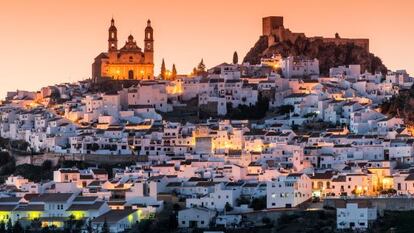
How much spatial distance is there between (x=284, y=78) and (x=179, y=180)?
1923 cm

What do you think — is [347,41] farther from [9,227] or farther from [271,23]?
[9,227]

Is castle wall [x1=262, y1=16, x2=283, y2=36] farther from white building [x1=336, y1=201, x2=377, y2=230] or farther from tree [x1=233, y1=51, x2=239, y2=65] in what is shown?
white building [x1=336, y1=201, x2=377, y2=230]

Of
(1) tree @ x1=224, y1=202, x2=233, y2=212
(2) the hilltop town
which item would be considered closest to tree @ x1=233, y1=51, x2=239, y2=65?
(2) the hilltop town

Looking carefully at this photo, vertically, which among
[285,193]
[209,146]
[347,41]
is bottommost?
[285,193]

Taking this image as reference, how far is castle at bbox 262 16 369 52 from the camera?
283 feet

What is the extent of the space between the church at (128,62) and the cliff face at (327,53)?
7408mm

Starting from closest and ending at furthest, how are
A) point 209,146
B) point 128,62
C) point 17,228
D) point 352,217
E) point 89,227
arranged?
point 352,217, point 89,227, point 17,228, point 209,146, point 128,62

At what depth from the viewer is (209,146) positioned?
64.1m

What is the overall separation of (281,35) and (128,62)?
10975 millimetres

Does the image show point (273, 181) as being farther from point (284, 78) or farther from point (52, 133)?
point (284, 78)

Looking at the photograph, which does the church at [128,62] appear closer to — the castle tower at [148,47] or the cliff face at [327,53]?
the castle tower at [148,47]

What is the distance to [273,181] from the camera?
5512 cm

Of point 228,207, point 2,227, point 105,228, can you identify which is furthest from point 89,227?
point 228,207

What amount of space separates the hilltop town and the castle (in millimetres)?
91
